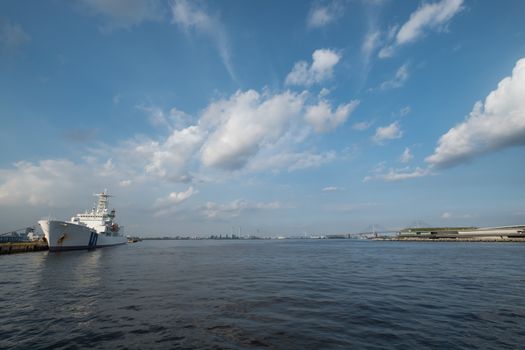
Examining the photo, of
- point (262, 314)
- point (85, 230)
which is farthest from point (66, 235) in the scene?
point (262, 314)

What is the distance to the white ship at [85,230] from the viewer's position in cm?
6231

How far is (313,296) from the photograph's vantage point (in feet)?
65.1

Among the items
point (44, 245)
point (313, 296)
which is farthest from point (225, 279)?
point (44, 245)

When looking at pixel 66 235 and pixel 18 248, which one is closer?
pixel 18 248

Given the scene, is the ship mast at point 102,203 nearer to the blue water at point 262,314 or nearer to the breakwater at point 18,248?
the breakwater at point 18,248

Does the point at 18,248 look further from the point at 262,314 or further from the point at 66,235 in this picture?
the point at 262,314

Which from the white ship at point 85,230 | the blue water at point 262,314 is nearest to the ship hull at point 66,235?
the white ship at point 85,230

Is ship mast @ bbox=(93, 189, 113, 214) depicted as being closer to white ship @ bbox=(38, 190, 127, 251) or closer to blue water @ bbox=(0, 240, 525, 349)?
white ship @ bbox=(38, 190, 127, 251)

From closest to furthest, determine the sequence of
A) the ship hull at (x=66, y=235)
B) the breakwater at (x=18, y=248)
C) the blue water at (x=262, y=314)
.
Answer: the blue water at (x=262, y=314)
the breakwater at (x=18, y=248)
the ship hull at (x=66, y=235)

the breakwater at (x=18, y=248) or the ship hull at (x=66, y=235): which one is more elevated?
the ship hull at (x=66, y=235)

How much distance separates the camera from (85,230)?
71.6 meters

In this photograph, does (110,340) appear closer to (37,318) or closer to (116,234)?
(37,318)

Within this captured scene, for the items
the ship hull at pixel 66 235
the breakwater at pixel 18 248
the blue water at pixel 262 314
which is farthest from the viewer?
the ship hull at pixel 66 235

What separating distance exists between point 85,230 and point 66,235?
688 cm
